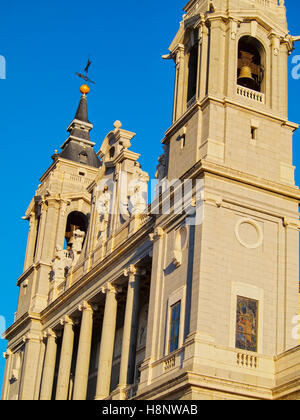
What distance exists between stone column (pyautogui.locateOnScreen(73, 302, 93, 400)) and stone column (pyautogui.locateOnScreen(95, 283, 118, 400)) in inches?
104

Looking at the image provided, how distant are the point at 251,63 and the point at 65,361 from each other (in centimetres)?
1833

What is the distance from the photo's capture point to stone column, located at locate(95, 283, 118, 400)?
4181cm

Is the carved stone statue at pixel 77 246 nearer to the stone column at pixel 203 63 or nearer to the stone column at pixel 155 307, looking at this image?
the stone column at pixel 155 307

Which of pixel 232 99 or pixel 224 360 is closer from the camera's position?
pixel 224 360

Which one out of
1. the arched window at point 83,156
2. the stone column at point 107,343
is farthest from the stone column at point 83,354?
the arched window at point 83,156

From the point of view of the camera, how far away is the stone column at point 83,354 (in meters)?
44.7

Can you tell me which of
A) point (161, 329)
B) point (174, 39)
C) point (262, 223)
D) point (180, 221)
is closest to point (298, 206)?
point (262, 223)

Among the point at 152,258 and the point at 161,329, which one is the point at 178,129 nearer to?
the point at 152,258

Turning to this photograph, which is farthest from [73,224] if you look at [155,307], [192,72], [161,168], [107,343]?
[155,307]

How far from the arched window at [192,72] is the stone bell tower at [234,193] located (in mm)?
44

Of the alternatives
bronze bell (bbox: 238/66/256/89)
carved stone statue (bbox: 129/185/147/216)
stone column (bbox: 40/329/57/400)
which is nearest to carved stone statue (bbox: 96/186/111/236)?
carved stone statue (bbox: 129/185/147/216)

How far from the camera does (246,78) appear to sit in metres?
40.0
